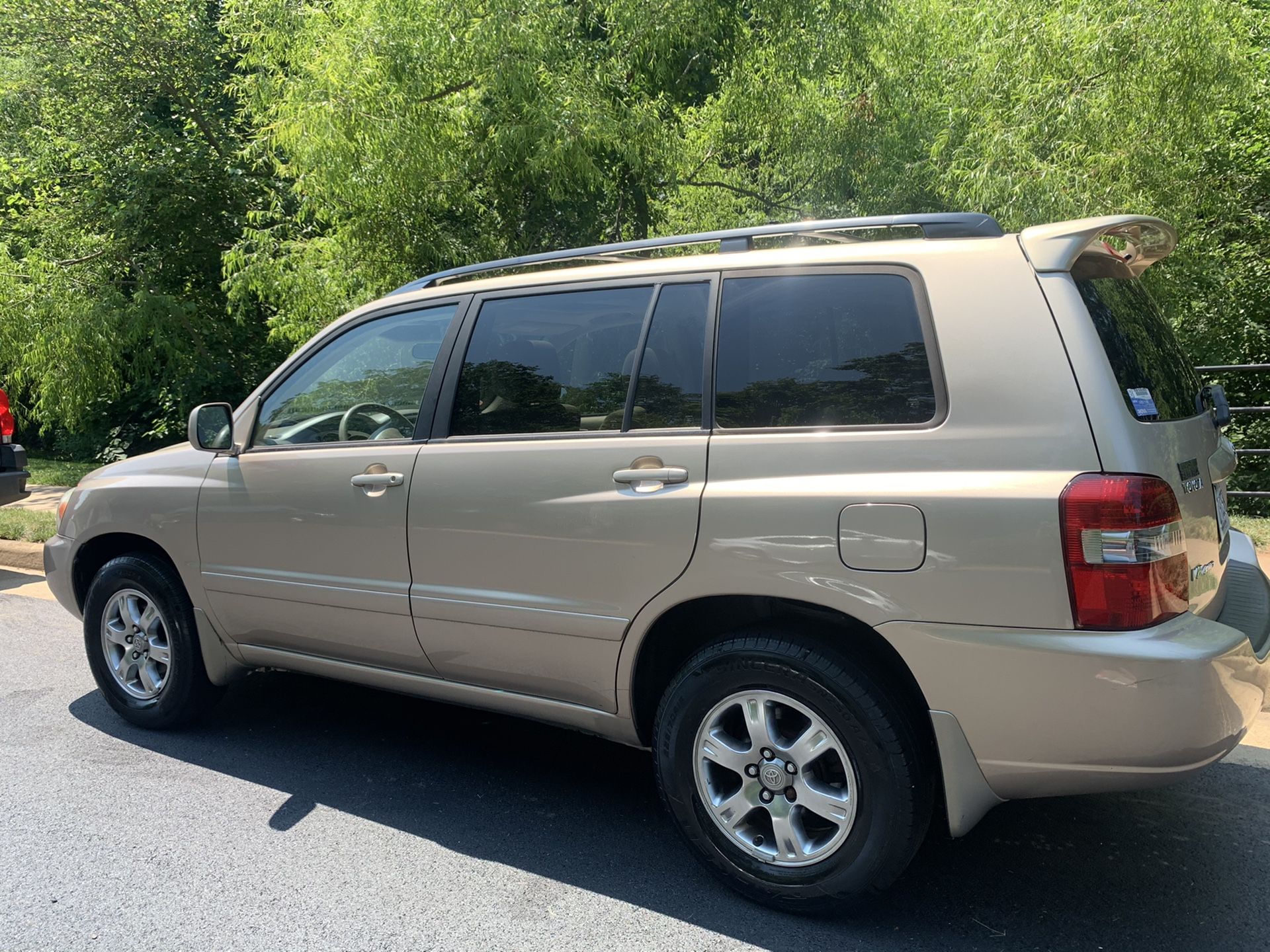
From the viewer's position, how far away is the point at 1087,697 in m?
2.49

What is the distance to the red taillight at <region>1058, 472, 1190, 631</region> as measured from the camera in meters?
2.47

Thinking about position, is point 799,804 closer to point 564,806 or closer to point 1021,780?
point 1021,780

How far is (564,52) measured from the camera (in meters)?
8.84

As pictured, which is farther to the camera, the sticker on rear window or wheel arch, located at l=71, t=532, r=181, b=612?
wheel arch, located at l=71, t=532, r=181, b=612

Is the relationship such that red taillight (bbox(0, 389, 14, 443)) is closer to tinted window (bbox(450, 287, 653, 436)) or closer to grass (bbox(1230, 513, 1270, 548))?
tinted window (bbox(450, 287, 653, 436))

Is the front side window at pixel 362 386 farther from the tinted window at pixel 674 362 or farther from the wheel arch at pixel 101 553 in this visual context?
the tinted window at pixel 674 362

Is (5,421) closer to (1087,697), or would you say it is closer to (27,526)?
(27,526)

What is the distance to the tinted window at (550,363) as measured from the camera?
332 cm

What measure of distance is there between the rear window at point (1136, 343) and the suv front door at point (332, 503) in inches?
83.7

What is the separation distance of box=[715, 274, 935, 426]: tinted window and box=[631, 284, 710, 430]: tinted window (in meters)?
0.08

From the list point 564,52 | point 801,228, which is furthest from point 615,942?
point 564,52

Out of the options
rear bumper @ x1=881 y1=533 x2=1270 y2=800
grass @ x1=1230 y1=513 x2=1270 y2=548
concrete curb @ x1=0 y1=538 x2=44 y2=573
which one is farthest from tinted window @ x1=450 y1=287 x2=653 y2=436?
concrete curb @ x1=0 y1=538 x2=44 y2=573

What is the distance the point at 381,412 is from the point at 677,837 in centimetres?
187

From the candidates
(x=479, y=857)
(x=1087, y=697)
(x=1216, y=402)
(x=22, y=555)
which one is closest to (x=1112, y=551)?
(x=1087, y=697)
